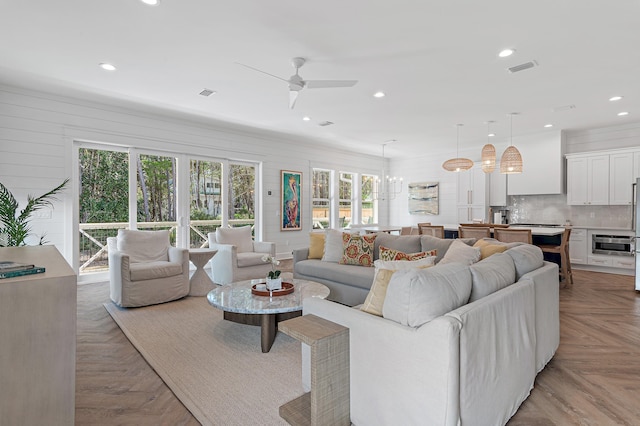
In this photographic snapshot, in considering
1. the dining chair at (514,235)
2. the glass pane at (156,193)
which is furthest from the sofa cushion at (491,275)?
the glass pane at (156,193)

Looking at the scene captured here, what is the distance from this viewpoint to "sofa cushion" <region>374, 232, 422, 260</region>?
4.16 meters

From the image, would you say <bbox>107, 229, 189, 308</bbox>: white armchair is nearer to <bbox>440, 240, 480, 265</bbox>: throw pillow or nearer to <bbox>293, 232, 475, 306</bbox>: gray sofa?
<bbox>293, 232, 475, 306</bbox>: gray sofa

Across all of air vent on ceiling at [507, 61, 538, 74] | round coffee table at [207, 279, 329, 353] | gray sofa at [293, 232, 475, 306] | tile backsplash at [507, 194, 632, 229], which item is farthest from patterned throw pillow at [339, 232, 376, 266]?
tile backsplash at [507, 194, 632, 229]

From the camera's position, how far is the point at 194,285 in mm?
4527

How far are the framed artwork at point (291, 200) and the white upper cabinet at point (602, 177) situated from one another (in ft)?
17.9

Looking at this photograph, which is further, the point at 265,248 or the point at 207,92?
the point at 265,248

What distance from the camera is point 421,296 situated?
162 cm

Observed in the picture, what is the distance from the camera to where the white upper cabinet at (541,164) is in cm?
673

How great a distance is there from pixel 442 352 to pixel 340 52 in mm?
2934

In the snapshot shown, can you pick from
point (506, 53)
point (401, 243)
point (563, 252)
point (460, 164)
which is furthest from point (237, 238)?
point (563, 252)

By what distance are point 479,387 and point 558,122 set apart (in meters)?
6.21

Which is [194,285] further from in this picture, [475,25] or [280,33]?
[475,25]

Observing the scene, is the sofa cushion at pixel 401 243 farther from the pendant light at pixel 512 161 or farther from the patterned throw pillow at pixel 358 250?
the pendant light at pixel 512 161

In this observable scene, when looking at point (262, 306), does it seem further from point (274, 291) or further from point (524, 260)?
point (524, 260)
